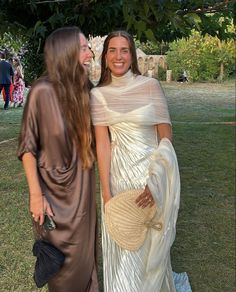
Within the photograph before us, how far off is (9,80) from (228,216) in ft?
37.2

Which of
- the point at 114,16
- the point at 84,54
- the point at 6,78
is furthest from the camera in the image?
the point at 6,78

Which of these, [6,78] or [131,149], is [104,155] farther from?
[6,78]

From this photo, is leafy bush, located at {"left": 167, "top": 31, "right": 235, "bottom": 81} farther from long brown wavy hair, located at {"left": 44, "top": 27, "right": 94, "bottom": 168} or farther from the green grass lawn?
long brown wavy hair, located at {"left": 44, "top": 27, "right": 94, "bottom": 168}

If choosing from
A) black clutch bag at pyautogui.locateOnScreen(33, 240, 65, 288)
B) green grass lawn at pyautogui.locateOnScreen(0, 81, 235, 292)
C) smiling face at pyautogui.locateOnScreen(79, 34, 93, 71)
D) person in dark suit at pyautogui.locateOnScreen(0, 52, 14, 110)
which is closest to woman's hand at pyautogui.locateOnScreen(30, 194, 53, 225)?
black clutch bag at pyautogui.locateOnScreen(33, 240, 65, 288)

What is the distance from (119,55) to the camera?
2.75 meters

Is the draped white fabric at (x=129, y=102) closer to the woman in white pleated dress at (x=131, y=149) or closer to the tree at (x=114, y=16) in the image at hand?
the woman in white pleated dress at (x=131, y=149)

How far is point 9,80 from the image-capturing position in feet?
50.7

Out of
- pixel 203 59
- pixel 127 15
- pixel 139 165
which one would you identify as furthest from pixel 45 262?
pixel 203 59

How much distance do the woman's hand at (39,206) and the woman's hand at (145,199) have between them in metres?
0.50

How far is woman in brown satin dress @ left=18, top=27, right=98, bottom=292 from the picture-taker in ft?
8.47

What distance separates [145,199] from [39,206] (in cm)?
57

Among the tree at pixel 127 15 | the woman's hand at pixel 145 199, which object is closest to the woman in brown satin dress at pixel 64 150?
the woman's hand at pixel 145 199

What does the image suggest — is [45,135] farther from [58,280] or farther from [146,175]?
[58,280]

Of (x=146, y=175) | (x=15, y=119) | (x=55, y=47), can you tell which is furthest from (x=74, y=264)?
(x=15, y=119)
